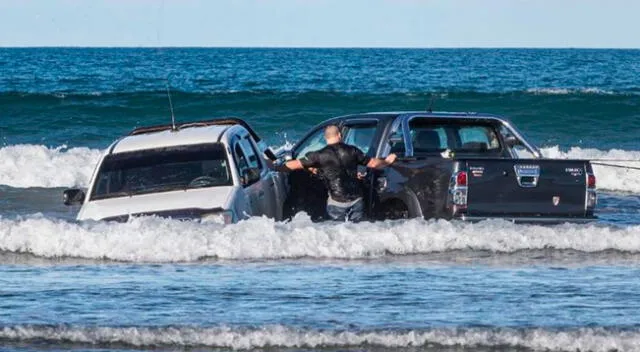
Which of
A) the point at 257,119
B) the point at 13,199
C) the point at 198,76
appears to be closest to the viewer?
the point at 13,199

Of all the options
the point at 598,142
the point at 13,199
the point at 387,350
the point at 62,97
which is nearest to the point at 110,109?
the point at 62,97

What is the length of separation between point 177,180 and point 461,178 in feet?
9.79

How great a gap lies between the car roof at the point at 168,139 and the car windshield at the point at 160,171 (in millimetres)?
101

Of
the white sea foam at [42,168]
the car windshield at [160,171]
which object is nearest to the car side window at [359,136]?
the car windshield at [160,171]

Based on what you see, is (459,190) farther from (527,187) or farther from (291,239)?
(291,239)

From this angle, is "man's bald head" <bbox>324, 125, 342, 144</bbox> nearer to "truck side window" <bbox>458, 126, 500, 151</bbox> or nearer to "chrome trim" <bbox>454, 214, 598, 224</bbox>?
"truck side window" <bbox>458, 126, 500, 151</bbox>

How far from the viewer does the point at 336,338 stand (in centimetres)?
1094

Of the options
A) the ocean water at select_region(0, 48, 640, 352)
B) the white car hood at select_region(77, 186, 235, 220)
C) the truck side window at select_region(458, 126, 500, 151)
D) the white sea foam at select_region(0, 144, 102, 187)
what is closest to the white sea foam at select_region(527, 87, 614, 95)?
the white sea foam at select_region(0, 144, 102, 187)

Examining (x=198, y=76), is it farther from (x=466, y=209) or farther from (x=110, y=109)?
(x=466, y=209)

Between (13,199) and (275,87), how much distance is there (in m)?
30.6

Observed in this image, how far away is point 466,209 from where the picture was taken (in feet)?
51.1

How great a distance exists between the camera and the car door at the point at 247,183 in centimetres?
1586

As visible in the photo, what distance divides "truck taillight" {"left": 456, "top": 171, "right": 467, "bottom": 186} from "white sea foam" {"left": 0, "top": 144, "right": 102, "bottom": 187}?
15289 mm

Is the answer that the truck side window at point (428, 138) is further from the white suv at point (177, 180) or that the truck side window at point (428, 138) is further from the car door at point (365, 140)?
the white suv at point (177, 180)
